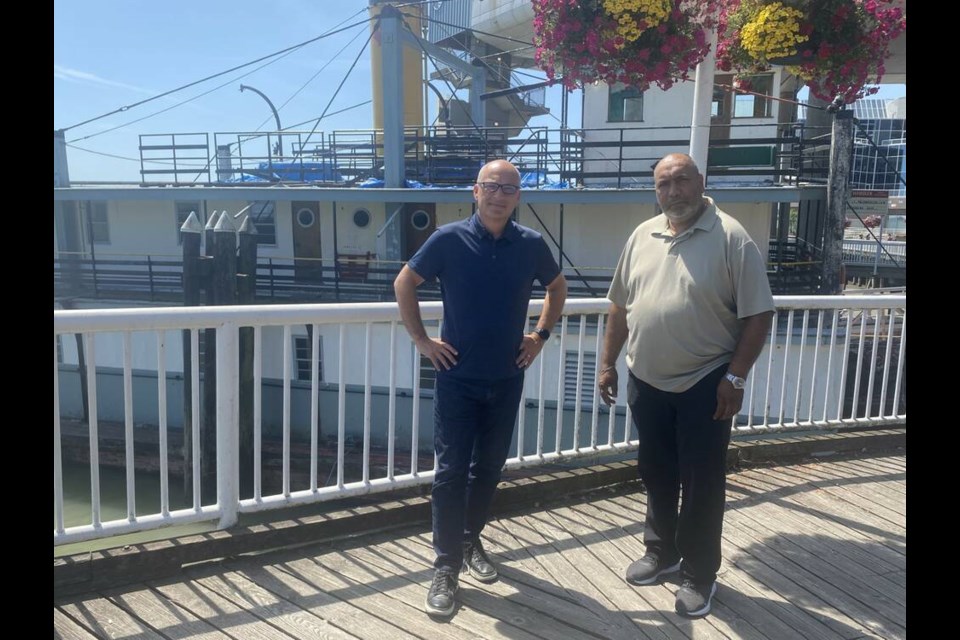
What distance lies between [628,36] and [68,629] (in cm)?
315

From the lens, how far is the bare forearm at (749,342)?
7.23ft

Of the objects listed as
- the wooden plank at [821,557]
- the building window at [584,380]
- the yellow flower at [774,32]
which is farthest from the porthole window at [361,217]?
the wooden plank at [821,557]

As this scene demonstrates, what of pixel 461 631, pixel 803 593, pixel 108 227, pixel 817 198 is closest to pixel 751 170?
pixel 817 198

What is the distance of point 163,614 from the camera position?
2.32 m

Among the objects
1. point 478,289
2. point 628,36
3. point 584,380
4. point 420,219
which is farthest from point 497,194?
point 420,219

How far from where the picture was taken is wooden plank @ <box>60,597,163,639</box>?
2.21 metres

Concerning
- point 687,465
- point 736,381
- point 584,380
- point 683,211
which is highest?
point 683,211

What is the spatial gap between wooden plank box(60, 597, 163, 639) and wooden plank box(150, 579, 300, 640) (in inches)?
6.0

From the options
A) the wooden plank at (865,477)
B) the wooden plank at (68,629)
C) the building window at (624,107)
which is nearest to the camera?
the wooden plank at (68,629)

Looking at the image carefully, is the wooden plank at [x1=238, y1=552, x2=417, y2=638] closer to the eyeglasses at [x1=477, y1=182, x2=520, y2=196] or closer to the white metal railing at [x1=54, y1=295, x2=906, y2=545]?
the white metal railing at [x1=54, y1=295, x2=906, y2=545]

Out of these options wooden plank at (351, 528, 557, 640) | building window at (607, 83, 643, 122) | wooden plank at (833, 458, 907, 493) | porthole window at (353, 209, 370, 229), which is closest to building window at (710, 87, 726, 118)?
building window at (607, 83, 643, 122)

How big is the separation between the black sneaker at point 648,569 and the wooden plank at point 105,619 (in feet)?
5.46

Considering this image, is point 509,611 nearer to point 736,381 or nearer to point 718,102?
point 736,381

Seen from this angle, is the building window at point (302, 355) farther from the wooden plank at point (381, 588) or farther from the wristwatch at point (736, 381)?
the wristwatch at point (736, 381)
